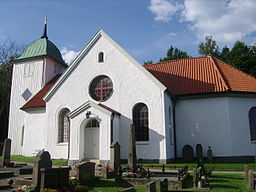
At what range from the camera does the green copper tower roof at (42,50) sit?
30.2 m

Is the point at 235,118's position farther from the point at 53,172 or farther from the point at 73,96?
the point at 53,172

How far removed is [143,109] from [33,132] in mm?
12434

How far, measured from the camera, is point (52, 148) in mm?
21375

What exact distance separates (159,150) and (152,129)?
1.54 m

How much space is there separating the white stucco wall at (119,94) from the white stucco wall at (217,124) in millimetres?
3576

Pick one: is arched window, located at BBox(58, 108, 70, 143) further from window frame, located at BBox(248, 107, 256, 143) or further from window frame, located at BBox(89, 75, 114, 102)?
window frame, located at BBox(248, 107, 256, 143)

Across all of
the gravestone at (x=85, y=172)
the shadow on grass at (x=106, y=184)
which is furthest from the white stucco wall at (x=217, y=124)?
the gravestone at (x=85, y=172)

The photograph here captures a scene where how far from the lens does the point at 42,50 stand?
99.8 feet

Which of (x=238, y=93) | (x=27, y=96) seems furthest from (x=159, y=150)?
(x=27, y=96)

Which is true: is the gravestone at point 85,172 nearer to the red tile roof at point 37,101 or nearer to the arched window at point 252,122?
the arched window at point 252,122

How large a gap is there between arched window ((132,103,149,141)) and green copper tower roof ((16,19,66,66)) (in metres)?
15.3

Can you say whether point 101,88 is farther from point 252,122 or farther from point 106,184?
point 252,122

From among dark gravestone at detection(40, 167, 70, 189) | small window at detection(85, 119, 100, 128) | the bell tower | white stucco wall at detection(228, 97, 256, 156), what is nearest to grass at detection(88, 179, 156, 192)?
dark gravestone at detection(40, 167, 70, 189)

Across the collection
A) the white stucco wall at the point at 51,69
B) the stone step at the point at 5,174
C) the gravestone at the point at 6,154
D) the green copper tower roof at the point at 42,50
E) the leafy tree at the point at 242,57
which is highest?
the leafy tree at the point at 242,57
